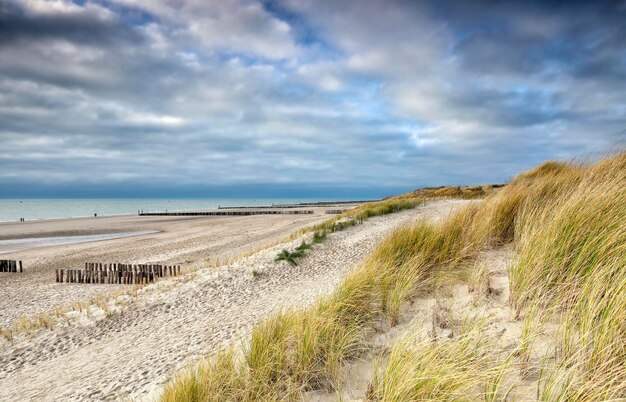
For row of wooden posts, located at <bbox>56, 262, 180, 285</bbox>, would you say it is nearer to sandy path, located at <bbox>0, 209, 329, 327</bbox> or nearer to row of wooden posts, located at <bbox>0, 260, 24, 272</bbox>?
sandy path, located at <bbox>0, 209, 329, 327</bbox>

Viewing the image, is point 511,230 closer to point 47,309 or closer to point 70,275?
point 47,309

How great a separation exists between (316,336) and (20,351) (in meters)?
7.54

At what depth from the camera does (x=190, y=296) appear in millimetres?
9383

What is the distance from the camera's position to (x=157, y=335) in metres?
6.82

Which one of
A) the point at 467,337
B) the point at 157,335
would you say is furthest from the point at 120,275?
the point at 467,337

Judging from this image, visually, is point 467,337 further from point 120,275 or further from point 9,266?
point 9,266

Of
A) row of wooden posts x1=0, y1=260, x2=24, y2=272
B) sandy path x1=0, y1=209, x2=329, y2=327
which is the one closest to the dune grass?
sandy path x1=0, y1=209, x2=329, y2=327

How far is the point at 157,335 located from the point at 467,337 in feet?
19.9

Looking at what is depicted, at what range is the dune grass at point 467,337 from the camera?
2.42 m

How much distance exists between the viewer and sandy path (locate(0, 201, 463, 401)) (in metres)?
5.07

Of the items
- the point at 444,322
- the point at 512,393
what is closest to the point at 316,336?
the point at 444,322

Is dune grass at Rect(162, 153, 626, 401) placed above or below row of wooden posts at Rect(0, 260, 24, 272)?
above

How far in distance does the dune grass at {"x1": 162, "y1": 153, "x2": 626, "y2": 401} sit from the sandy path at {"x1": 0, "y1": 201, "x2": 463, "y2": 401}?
1.24m

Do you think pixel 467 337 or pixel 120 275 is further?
pixel 120 275
